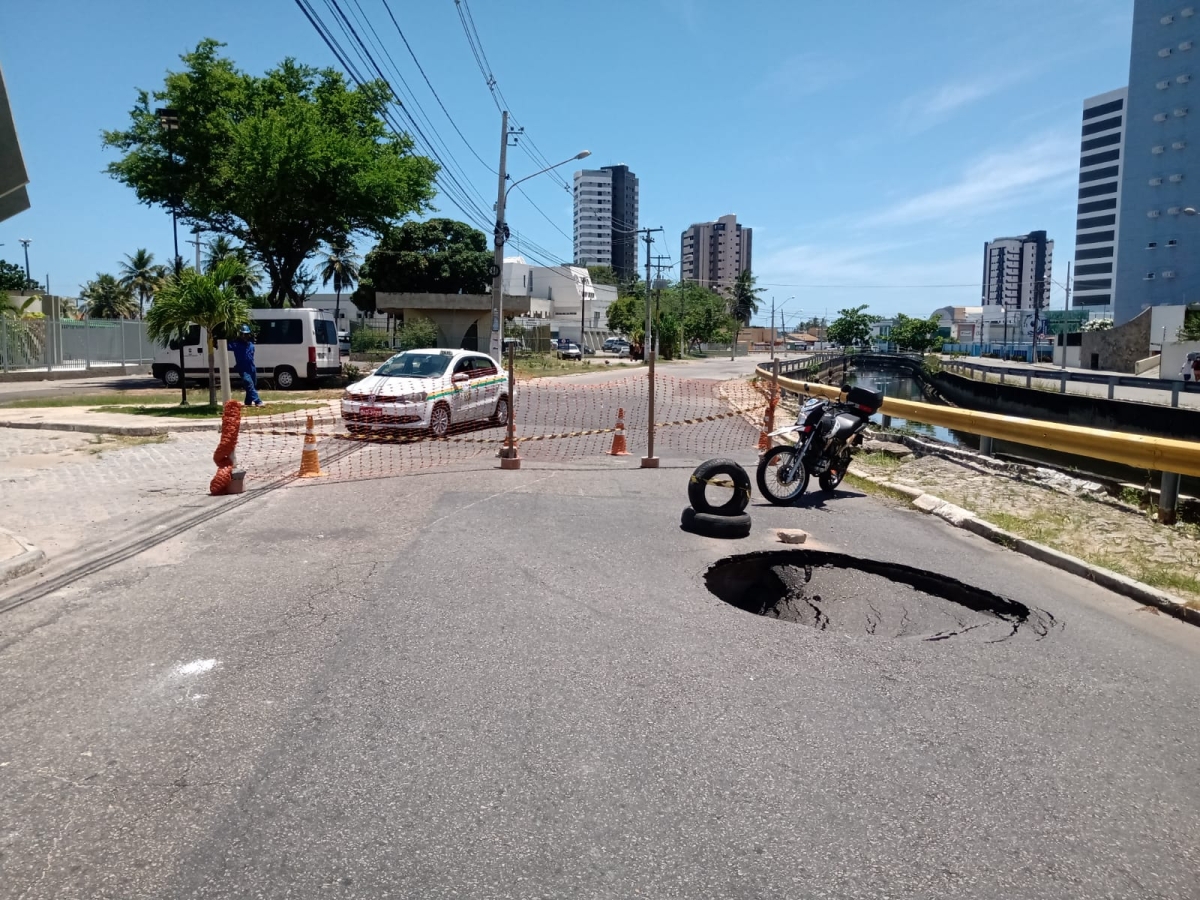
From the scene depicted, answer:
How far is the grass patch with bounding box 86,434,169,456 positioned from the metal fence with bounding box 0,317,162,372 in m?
18.5

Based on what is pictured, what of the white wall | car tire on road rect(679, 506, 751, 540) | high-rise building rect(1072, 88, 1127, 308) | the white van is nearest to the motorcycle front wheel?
car tire on road rect(679, 506, 751, 540)

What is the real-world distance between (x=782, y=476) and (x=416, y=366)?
28.8 feet

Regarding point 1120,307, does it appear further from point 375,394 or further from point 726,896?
point 726,896

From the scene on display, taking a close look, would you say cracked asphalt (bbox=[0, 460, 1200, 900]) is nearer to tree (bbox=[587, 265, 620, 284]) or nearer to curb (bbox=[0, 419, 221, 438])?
curb (bbox=[0, 419, 221, 438])

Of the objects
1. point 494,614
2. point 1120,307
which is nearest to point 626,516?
point 494,614

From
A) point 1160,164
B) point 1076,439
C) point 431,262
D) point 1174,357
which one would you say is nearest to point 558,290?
point 431,262

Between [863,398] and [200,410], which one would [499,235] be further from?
[863,398]

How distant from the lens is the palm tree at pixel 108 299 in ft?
259

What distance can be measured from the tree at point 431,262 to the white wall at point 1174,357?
162ft

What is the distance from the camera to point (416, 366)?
17188mm

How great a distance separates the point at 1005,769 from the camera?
13.4ft

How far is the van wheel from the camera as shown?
25891 millimetres

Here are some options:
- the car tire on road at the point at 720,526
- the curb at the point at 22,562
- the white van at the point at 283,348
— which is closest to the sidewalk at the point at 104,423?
the white van at the point at 283,348

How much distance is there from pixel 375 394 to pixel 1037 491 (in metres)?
10.4
